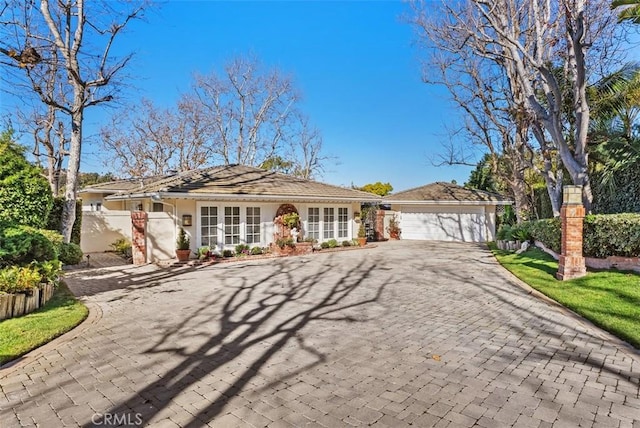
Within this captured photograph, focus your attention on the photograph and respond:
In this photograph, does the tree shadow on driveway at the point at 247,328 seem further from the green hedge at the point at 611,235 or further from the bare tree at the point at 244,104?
the bare tree at the point at 244,104

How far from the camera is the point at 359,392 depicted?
13.5 ft

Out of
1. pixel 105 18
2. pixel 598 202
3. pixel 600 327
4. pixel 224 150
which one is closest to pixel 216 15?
pixel 105 18

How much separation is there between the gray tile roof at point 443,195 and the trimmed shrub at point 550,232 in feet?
31.8

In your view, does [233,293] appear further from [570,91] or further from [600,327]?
[570,91]

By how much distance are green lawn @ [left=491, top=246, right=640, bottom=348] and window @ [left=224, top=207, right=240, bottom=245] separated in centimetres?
1117

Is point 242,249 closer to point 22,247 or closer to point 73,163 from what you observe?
point 73,163

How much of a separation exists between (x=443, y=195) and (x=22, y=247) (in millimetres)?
23568

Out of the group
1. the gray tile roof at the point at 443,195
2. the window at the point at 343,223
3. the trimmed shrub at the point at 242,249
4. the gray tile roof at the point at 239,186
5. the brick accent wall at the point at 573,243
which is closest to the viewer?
the brick accent wall at the point at 573,243

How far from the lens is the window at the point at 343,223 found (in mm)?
20797

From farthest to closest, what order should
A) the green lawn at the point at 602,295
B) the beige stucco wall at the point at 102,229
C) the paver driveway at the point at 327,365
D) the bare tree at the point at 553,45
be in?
the beige stucco wall at the point at 102,229 < the bare tree at the point at 553,45 < the green lawn at the point at 602,295 < the paver driveway at the point at 327,365

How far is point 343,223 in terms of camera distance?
2102 cm

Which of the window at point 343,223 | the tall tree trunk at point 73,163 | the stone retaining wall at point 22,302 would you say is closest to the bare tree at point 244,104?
the window at point 343,223

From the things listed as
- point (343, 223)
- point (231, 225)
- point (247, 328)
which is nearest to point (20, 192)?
point (247, 328)

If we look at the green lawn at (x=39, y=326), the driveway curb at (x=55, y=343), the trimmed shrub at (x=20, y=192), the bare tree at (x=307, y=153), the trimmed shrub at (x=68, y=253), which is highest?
the bare tree at (x=307, y=153)
